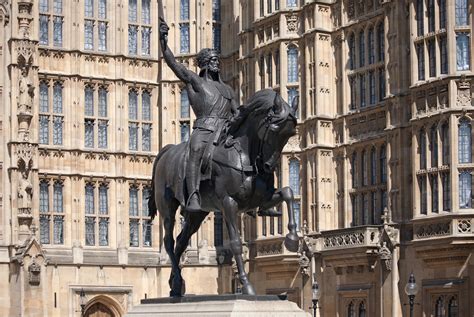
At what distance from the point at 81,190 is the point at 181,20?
334 inches

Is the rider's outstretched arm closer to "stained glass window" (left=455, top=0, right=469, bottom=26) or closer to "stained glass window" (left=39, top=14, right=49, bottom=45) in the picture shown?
"stained glass window" (left=455, top=0, right=469, bottom=26)

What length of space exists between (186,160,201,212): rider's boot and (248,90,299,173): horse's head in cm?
99

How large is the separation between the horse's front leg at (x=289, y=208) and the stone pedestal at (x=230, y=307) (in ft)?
2.43

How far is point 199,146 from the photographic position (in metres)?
16.8

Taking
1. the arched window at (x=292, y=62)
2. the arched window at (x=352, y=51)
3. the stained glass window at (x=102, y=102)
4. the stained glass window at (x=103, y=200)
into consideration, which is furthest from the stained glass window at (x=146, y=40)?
the arched window at (x=352, y=51)

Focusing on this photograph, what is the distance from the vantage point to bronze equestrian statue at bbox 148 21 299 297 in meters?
16.0

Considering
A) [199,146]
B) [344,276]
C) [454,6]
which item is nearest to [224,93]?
[199,146]

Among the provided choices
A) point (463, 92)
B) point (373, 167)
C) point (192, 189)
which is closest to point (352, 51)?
point (373, 167)

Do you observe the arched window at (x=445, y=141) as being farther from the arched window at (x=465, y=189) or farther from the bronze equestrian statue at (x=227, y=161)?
the bronze equestrian statue at (x=227, y=161)

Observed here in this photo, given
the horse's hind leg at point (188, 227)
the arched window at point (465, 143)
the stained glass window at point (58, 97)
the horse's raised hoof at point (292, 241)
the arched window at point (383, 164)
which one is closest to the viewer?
the horse's raised hoof at point (292, 241)

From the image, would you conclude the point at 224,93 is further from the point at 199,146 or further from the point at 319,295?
the point at 319,295

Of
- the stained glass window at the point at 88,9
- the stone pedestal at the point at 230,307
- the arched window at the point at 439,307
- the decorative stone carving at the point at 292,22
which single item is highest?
the stained glass window at the point at 88,9

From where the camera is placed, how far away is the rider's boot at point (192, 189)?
16.7 meters

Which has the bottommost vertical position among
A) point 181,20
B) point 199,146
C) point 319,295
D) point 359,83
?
point 319,295
